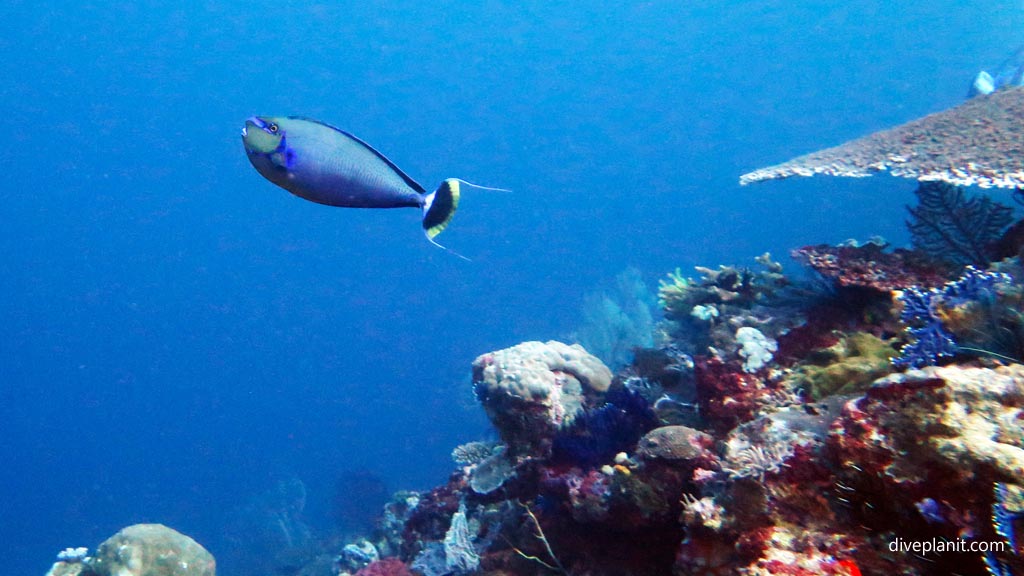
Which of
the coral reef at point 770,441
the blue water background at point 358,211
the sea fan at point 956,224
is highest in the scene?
the blue water background at point 358,211

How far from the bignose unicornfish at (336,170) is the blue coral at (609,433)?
264 cm

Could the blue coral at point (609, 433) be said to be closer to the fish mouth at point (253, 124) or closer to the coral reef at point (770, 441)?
the coral reef at point (770, 441)

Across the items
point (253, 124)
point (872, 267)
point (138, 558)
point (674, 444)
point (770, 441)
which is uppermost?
point (872, 267)

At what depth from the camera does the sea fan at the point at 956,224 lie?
459cm

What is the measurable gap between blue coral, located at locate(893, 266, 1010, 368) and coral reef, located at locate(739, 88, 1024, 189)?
3.81 ft

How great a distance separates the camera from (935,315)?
2.81 m

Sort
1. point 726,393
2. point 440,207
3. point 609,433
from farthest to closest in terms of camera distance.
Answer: point 609,433 → point 726,393 → point 440,207

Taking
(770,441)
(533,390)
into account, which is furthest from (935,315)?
(533,390)

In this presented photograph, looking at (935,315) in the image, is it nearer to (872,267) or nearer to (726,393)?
(726,393)

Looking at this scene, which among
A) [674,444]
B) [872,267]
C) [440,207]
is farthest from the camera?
[872,267]

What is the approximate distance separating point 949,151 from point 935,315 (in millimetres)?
2338

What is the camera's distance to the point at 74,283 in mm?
88125

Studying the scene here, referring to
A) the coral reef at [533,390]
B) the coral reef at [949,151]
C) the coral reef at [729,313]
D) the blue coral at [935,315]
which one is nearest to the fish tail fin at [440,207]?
the blue coral at [935,315]

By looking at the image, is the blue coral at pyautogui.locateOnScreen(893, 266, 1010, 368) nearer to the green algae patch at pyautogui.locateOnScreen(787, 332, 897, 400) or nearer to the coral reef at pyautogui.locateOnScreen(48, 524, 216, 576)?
the green algae patch at pyautogui.locateOnScreen(787, 332, 897, 400)
